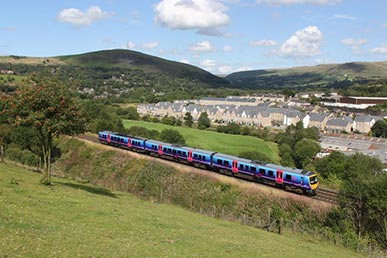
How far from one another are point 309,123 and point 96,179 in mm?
101789

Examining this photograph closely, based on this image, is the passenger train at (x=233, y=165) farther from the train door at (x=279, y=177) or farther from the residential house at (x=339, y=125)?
the residential house at (x=339, y=125)

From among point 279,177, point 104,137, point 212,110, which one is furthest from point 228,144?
point 212,110

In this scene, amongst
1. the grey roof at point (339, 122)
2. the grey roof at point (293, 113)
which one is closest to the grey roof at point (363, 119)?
the grey roof at point (339, 122)

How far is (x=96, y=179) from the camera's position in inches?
1847

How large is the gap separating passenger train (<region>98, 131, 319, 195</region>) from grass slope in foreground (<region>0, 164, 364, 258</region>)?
13.9m

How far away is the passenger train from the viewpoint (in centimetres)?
→ 3364

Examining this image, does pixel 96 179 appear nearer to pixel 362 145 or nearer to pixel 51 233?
pixel 51 233

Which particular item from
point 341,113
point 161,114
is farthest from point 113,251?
point 341,113

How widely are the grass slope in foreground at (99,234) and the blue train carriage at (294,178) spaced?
13359mm

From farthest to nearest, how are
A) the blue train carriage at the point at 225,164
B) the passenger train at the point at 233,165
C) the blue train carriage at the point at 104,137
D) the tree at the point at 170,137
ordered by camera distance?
the tree at the point at 170,137
the blue train carriage at the point at 104,137
the blue train carriage at the point at 225,164
the passenger train at the point at 233,165

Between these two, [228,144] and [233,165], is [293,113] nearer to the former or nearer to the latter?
[228,144]

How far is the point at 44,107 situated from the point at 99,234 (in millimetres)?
10196

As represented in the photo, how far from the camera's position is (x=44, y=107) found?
823 inches

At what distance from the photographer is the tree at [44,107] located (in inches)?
804
